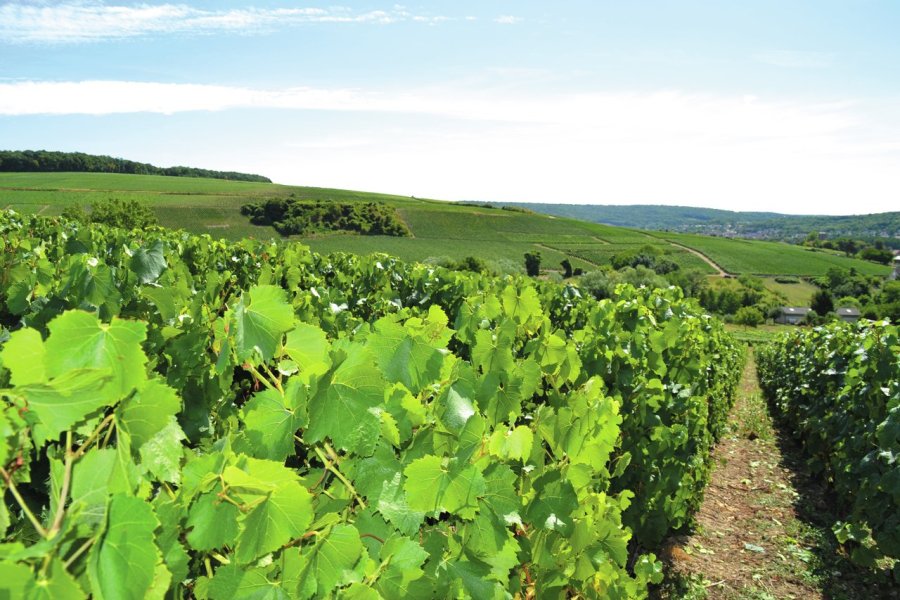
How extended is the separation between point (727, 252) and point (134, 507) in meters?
123

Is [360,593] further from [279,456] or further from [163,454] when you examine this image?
[163,454]

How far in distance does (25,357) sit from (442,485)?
92cm

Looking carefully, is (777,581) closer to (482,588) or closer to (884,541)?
(884,541)

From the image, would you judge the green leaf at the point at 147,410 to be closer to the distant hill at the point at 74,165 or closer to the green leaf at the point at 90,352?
the green leaf at the point at 90,352

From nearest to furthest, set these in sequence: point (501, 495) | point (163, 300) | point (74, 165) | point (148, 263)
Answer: point (501, 495)
point (163, 300)
point (148, 263)
point (74, 165)

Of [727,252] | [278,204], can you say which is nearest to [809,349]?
[278,204]

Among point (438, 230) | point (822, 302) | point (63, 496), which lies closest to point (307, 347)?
point (63, 496)

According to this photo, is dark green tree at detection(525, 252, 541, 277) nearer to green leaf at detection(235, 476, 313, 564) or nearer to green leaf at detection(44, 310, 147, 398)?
green leaf at detection(235, 476, 313, 564)

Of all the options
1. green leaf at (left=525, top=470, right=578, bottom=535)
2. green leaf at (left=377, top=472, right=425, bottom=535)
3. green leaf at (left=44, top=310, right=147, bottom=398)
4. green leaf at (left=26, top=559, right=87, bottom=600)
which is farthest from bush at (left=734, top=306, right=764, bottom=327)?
green leaf at (left=26, top=559, right=87, bottom=600)

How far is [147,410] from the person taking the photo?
0.95 metres

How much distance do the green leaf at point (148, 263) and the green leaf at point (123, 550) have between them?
200 cm

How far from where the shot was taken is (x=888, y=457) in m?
5.84

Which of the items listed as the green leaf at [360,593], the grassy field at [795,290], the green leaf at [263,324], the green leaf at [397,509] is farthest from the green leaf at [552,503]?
the grassy field at [795,290]

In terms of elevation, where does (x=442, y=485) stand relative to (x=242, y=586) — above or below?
above
